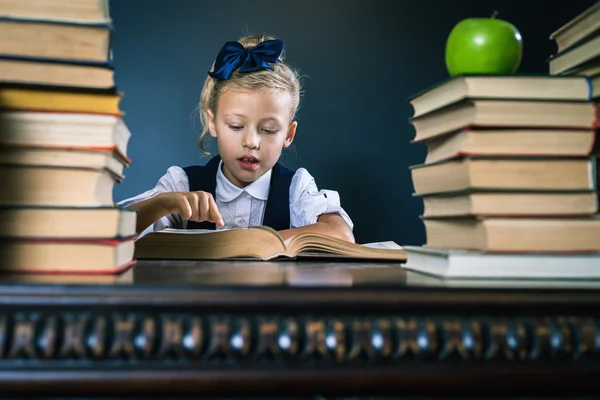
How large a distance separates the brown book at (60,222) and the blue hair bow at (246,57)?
1738mm

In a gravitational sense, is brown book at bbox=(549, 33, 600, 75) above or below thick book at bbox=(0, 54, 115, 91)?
above

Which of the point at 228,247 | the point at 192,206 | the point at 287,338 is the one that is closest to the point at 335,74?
the point at 192,206

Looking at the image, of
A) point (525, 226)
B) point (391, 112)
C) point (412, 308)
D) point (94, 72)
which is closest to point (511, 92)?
point (525, 226)

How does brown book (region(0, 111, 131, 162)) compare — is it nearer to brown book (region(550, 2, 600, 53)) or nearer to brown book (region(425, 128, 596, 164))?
brown book (region(425, 128, 596, 164))

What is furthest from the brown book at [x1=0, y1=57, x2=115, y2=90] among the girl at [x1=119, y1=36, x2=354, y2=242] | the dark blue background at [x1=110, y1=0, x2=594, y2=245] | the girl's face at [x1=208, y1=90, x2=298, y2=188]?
the dark blue background at [x1=110, y1=0, x2=594, y2=245]

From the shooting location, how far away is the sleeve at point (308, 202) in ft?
7.26

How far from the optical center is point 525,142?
0.55m

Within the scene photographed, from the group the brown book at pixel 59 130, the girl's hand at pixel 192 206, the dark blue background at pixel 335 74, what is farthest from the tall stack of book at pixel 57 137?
the dark blue background at pixel 335 74

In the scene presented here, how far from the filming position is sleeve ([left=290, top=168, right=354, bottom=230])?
2.21m

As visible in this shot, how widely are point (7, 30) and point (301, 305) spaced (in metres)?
0.36

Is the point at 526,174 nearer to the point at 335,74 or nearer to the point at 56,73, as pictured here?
the point at 56,73

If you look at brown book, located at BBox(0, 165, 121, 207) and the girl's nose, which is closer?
brown book, located at BBox(0, 165, 121, 207)

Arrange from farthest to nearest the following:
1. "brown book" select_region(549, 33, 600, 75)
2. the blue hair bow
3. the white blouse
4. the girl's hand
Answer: the white blouse → the blue hair bow → the girl's hand → "brown book" select_region(549, 33, 600, 75)

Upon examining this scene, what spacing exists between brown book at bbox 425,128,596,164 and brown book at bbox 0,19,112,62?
1.13ft
